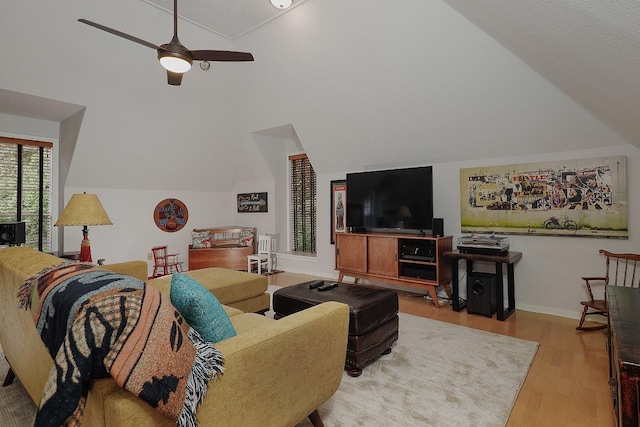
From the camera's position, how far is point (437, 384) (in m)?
2.30

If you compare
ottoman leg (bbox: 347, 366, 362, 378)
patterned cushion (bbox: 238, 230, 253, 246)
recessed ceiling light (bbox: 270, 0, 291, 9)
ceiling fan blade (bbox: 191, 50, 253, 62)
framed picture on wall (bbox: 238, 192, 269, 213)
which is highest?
recessed ceiling light (bbox: 270, 0, 291, 9)

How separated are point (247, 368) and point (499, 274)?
3.26 metres

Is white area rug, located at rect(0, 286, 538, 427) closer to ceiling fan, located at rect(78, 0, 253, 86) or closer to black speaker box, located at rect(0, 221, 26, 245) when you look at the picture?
black speaker box, located at rect(0, 221, 26, 245)

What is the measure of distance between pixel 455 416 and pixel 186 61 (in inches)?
123

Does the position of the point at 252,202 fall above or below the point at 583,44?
below

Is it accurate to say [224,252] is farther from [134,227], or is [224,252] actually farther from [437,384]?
[437,384]

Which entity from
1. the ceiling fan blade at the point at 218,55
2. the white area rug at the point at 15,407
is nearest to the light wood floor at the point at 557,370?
the white area rug at the point at 15,407

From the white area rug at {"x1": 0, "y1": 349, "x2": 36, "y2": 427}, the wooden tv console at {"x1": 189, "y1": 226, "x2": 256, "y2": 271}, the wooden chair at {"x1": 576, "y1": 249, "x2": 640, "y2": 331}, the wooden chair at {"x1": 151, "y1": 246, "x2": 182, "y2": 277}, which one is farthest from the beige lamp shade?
the wooden chair at {"x1": 576, "y1": 249, "x2": 640, "y2": 331}

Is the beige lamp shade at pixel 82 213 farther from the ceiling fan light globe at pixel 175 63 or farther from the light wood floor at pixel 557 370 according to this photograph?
the light wood floor at pixel 557 370

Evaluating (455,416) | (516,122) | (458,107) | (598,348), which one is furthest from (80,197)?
(598,348)

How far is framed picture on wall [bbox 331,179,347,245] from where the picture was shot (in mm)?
5477

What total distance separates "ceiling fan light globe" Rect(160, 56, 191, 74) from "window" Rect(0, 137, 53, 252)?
3.67 meters

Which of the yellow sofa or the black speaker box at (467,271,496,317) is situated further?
the black speaker box at (467,271,496,317)

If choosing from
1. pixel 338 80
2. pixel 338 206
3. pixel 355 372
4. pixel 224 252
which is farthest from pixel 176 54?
pixel 224 252
